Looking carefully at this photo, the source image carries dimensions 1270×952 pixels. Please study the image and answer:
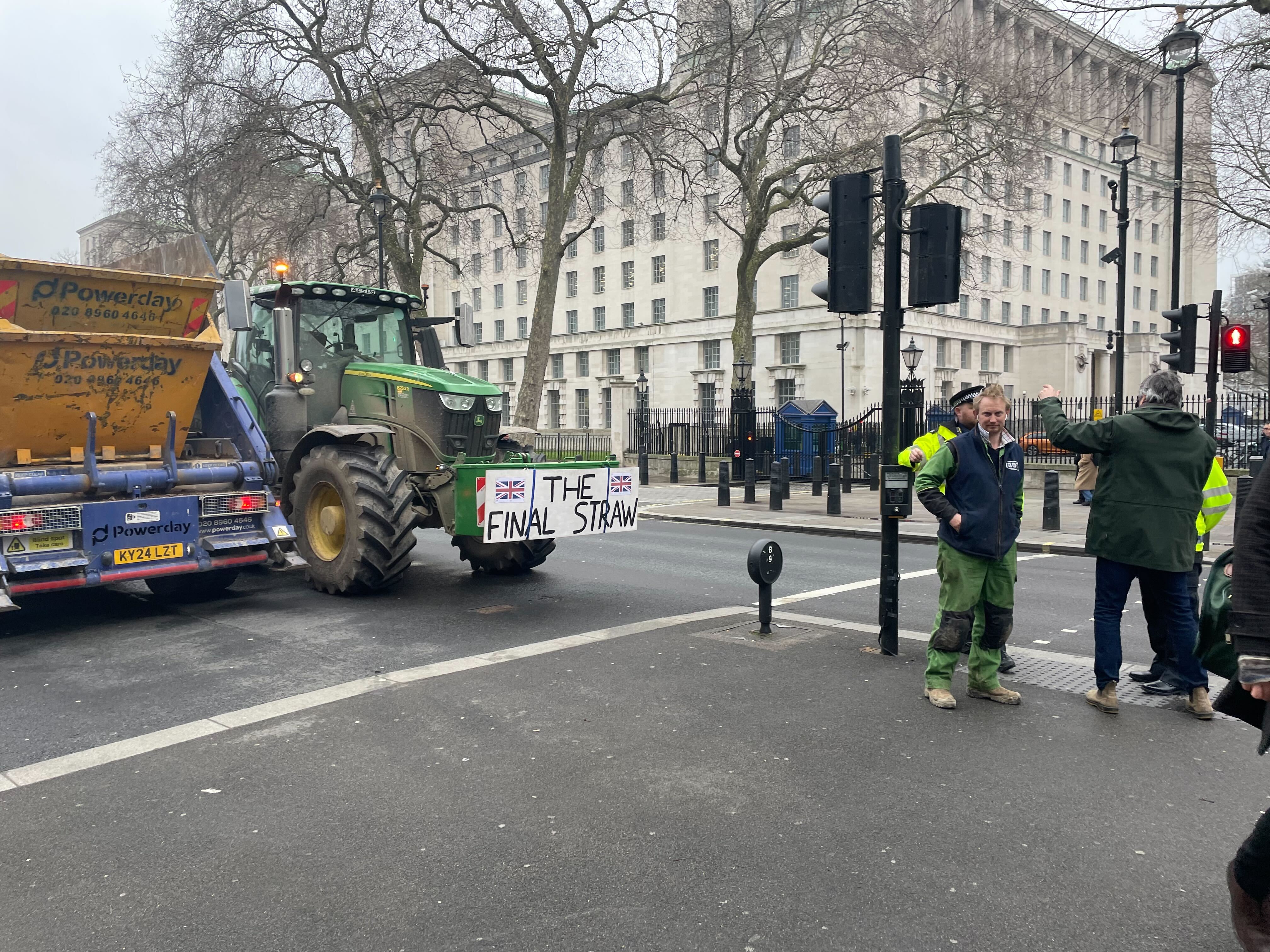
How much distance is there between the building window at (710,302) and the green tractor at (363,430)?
5163 centimetres

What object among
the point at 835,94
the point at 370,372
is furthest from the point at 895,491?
the point at 835,94

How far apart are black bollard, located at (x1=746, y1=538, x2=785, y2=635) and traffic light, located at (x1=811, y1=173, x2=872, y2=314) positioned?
6.00 feet

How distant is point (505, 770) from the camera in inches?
176

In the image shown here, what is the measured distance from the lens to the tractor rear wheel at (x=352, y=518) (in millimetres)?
8242

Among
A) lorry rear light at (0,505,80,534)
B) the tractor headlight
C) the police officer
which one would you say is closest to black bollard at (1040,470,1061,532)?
the police officer

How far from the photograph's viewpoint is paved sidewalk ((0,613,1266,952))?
312 centimetres

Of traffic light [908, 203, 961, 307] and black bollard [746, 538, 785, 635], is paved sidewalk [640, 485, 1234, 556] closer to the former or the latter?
black bollard [746, 538, 785, 635]

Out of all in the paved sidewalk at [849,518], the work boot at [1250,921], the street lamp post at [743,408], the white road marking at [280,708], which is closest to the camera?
the work boot at [1250,921]

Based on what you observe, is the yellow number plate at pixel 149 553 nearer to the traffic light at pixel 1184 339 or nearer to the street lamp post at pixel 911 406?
the traffic light at pixel 1184 339

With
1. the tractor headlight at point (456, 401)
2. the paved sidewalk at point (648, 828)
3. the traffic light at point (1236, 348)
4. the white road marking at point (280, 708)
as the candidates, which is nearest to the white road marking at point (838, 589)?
the white road marking at point (280, 708)

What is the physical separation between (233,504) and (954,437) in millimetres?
5807

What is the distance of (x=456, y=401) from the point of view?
904cm

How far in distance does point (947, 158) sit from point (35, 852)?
30.4 m

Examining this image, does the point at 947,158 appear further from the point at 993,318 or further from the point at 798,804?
the point at 993,318
